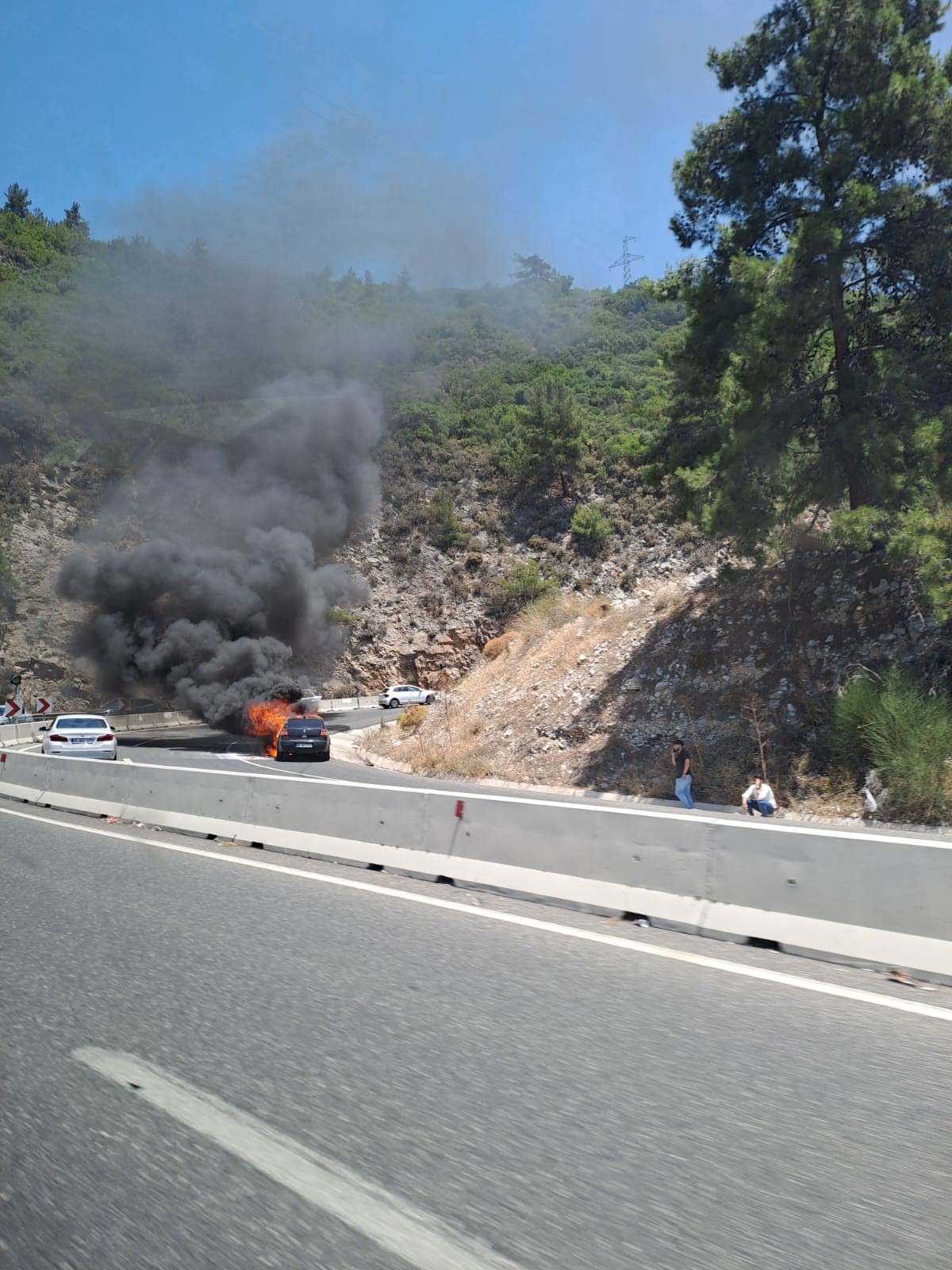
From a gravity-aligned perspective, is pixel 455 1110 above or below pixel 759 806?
below

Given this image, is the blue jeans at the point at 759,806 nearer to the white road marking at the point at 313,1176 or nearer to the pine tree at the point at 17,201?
the white road marking at the point at 313,1176

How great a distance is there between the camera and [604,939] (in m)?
6.52

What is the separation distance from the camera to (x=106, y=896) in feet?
26.5

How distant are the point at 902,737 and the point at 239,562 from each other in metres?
33.3

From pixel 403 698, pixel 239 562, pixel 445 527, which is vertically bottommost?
pixel 403 698

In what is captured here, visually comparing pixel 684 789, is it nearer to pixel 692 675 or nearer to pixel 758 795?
pixel 758 795

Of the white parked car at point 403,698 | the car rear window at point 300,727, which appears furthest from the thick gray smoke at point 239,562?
the car rear window at point 300,727

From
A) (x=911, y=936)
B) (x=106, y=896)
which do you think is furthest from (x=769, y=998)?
(x=106, y=896)

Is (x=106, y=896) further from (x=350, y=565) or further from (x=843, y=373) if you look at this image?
(x=350, y=565)

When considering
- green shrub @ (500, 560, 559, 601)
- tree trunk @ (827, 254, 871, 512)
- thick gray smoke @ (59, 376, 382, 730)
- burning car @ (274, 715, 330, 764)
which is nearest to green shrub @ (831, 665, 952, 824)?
tree trunk @ (827, 254, 871, 512)

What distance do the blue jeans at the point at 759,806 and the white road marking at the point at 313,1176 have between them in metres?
12.2

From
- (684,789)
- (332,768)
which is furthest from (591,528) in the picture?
(684,789)

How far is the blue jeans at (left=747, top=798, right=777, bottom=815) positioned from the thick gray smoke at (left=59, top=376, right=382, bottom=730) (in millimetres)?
26776

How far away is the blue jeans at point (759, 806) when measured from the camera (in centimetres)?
1520
